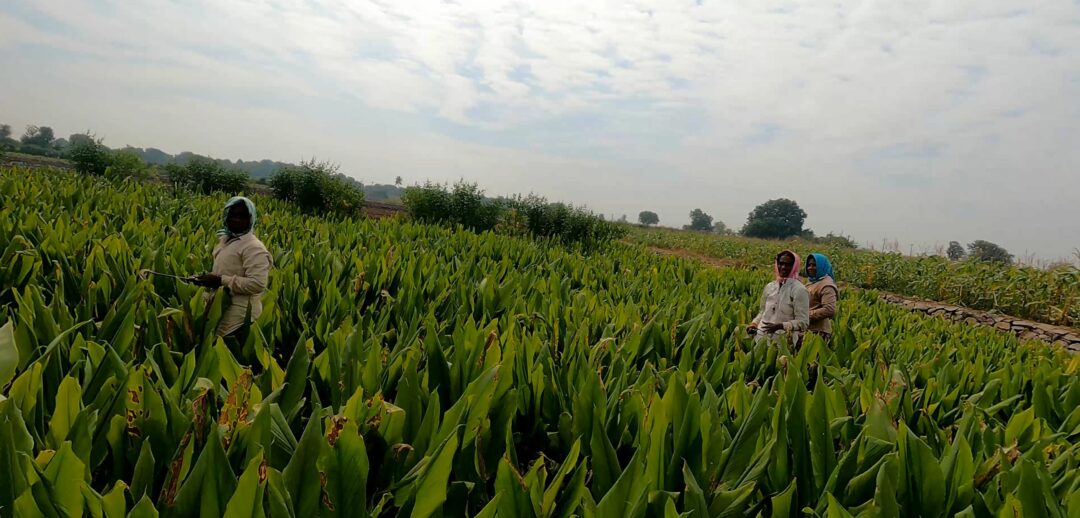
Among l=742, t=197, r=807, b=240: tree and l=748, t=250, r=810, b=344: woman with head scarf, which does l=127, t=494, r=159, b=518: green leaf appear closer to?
l=748, t=250, r=810, b=344: woman with head scarf

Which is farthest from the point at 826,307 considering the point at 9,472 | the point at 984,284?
the point at 984,284

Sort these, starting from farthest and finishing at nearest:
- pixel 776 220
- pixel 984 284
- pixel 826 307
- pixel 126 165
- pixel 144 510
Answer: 1. pixel 776 220
2. pixel 126 165
3. pixel 984 284
4. pixel 826 307
5. pixel 144 510

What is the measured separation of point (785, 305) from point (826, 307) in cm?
69

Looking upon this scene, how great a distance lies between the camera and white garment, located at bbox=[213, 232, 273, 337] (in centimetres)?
250

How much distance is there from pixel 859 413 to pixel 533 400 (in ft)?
4.33

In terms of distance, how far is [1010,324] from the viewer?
37.3ft

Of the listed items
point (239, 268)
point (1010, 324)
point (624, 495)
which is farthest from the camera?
point (1010, 324)

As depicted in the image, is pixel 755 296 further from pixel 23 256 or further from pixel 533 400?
pixel 23 256

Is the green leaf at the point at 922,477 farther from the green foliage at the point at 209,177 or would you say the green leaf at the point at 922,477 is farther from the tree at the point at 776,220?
the tree at the point at 776,220

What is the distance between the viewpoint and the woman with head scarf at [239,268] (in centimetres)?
249

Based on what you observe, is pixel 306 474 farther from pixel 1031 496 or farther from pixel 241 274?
pixel 241 274

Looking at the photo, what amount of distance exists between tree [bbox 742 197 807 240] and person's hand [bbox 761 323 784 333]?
78.1 meters

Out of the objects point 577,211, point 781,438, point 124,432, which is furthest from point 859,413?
point 577,211

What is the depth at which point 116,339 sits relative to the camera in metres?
1.74
